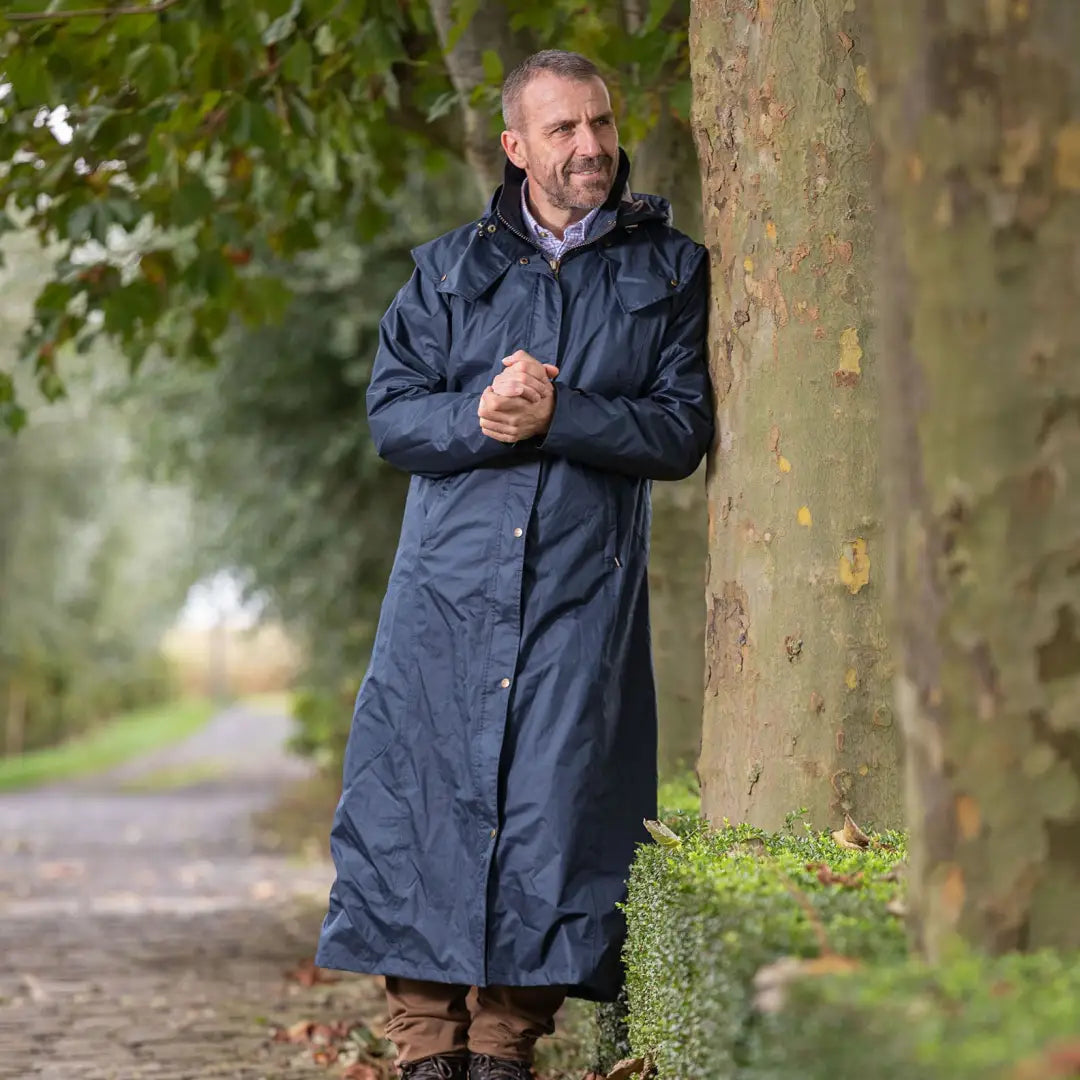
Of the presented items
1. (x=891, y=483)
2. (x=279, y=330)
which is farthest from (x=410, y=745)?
(x=279, y=330)

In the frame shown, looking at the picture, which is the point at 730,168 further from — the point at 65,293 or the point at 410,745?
the point at 65,293

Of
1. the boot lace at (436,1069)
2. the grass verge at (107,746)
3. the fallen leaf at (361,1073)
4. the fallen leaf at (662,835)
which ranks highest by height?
the fallen leaf at (662,835)

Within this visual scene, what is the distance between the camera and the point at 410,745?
12.3ft

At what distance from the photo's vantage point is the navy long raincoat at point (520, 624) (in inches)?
142

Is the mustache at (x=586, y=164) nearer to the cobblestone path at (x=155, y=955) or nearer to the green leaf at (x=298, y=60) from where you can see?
the green leaf at (x=298, y=60)

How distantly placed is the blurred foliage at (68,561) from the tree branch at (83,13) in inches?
349

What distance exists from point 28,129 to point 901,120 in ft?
15.7

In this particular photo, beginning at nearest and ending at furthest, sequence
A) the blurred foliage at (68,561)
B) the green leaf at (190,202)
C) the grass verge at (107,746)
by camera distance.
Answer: the green leaf at (190,202)
the blurred foliage at (68,561)
the grass verge at (107,746)

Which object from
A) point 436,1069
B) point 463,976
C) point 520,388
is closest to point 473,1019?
point 436,1069

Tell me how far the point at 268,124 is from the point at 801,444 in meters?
3.08

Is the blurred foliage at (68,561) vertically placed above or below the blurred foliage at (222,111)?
below

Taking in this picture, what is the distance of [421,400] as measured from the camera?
3809mm

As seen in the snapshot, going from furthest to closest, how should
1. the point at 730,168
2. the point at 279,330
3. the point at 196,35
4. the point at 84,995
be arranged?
1. the point at 279,330
2. the point at 84,995
3. the point at 196,35
4. the point at 730,168

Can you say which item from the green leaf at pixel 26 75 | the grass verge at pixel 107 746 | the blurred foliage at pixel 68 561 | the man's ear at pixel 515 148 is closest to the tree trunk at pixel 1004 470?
the man's ear at pixel 515 148
